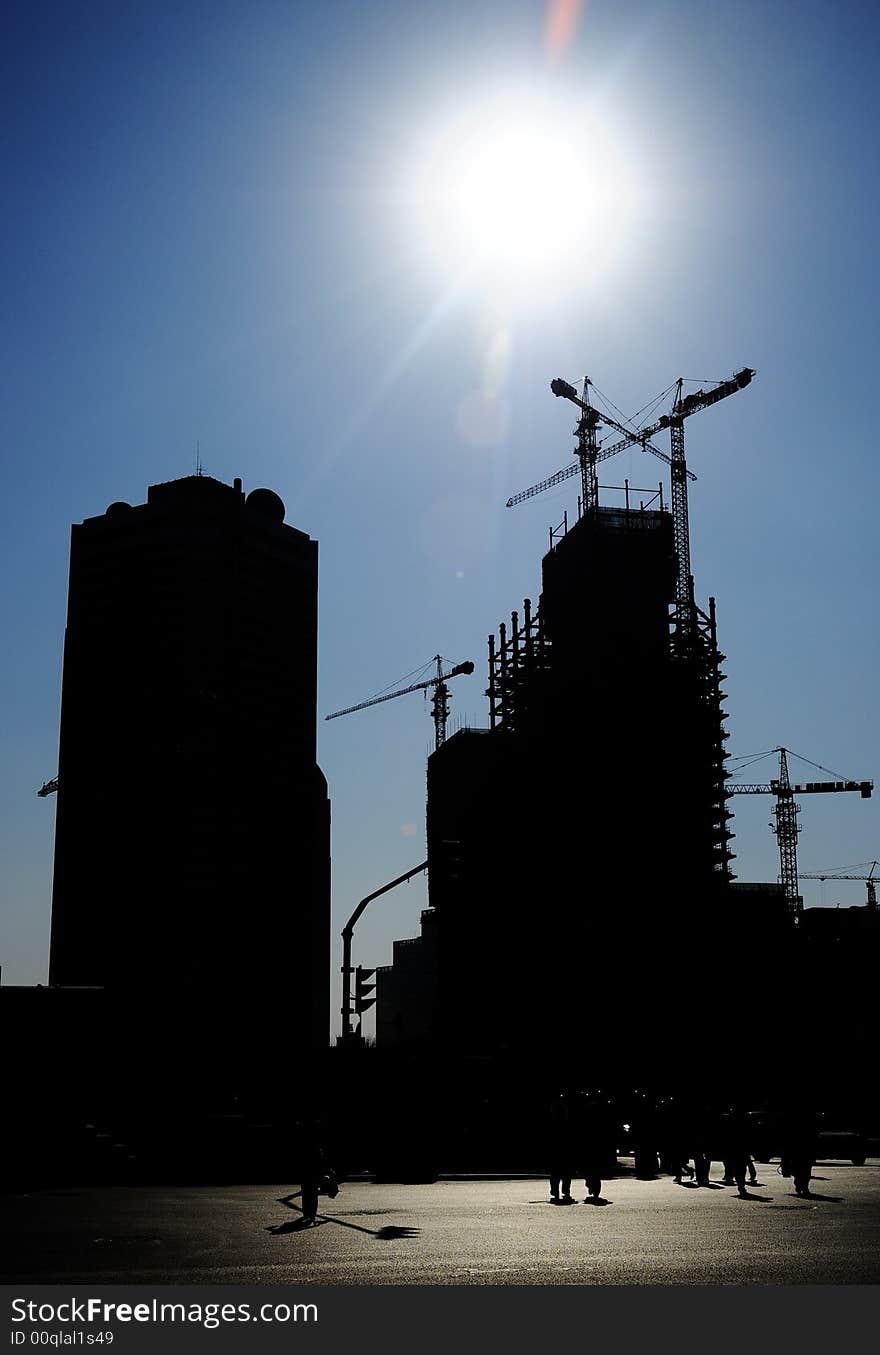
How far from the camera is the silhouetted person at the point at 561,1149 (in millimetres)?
28609

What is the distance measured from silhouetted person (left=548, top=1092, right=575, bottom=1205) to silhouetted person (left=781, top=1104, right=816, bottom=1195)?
4.70 metres

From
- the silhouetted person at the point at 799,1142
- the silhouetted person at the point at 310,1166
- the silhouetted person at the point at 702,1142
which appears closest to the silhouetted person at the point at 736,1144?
the silhouetted person at the point at 702,1142

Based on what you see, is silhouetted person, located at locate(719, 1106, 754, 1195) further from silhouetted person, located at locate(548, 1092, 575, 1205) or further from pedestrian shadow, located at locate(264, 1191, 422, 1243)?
pedestrian shadow, located at locate(264, 1191, 422, 1243)

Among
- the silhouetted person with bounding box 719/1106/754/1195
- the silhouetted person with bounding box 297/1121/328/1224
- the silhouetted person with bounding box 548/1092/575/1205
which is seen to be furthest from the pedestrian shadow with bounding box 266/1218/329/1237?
the silhouetted person with bounding box 719/1106/754/1195

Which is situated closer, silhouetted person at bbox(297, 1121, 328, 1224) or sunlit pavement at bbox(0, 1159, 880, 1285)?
sunlit pavement at bbox(0, 1159, 880, 1285)

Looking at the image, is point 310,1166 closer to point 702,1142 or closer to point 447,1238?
A: point 447,1238

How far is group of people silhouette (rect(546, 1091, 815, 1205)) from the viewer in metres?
29.4

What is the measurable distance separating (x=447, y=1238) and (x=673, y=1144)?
680 inches

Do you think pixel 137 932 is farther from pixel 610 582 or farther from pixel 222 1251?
pixel 222 1251

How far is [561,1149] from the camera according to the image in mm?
29266

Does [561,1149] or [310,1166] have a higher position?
[310,1166]

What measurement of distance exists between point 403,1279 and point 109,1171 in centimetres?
2584

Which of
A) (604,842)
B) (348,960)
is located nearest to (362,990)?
(348,960)

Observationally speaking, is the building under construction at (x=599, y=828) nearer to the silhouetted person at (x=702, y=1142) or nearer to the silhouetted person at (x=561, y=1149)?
the silhouetted person at (x=702, y=1142)
